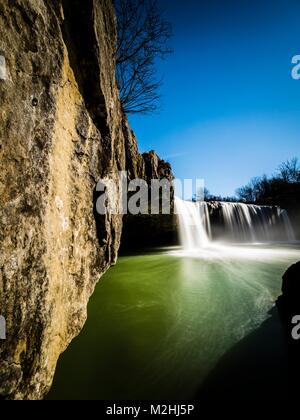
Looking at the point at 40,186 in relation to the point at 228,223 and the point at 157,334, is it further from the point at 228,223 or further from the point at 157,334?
the point at 228,223

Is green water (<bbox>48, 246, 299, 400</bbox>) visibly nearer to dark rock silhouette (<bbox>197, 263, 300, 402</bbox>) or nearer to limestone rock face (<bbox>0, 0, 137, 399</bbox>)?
dark rock silhouette (<bbox>197, 263, 300, 402</bbox>)

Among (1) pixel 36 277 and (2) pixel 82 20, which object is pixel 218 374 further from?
(2) pixel 82 20

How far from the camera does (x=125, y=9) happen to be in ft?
26.0

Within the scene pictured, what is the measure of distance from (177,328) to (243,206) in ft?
58.7

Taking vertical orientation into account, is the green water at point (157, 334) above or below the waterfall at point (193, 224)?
below

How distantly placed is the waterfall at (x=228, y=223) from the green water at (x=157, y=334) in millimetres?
7885

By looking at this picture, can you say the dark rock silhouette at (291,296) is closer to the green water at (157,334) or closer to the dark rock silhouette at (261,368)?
the dark rock silhouette at (261,368)

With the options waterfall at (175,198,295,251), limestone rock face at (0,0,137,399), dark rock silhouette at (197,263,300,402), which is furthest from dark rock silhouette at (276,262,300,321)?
waterfall at (175,198,295,251)

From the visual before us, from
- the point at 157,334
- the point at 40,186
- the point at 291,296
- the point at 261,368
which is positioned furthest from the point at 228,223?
the point at 40,186

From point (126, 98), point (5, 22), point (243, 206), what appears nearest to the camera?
point (5, 22)

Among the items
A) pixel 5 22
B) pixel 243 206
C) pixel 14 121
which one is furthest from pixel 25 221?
pixel 243 206

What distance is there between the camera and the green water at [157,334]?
6.29 ft

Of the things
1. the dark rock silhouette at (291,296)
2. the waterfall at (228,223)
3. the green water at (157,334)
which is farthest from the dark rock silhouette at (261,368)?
the waterfall at (228,223)

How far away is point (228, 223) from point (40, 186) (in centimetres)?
1671
